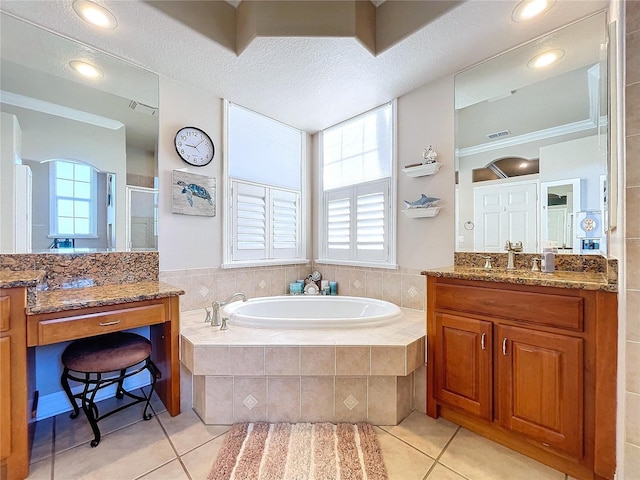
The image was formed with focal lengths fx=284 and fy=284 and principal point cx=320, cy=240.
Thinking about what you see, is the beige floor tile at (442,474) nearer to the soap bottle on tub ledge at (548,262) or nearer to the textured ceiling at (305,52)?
the soap bottle on tub ledge at (548,262)

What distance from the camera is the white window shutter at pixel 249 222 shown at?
2.77 meters

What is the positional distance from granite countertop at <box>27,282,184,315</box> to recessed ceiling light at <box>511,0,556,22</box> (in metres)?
2.66

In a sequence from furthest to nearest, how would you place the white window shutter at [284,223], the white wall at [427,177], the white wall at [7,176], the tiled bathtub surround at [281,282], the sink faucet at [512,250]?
the white window shutter at [284,223] → the tiled bathtub surround at [281,282] → the white wall at [427,177] → the sink faucet at [512,250] → the white wall at [7,176]

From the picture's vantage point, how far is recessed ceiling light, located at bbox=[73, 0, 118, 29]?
63.0 inches

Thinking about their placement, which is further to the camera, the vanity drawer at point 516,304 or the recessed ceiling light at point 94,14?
the recessed ceiling light at point 94,14

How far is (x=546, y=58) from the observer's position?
193 centimetres

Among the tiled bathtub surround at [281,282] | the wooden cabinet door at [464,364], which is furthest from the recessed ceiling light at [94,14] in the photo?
the wooden cabinet door at [464,364]

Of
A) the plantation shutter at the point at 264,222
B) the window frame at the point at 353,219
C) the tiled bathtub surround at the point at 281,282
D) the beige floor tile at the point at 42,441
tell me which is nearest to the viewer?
the beige floor tile at the point at 42,441

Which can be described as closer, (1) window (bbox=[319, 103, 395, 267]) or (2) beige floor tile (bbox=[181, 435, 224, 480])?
(2) beige floor tile (bbox=[181, 435, 224, 480])

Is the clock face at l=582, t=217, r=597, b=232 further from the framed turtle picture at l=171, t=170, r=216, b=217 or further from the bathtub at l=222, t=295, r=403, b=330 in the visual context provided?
the framed turtle picture at l=171, t=170, r=216, b=217

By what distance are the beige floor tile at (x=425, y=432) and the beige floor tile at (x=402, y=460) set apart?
0.05 metres

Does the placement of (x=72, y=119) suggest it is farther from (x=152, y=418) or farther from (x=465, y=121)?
(x=465, y=121)

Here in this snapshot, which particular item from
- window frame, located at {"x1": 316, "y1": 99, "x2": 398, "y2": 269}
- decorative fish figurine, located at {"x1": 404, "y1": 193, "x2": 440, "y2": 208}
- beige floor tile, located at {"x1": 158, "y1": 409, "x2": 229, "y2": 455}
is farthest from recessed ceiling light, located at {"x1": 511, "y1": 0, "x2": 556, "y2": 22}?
beige floor tile, located at {"x1": 158, "y1": 409, "x2": 229, "y2": 455}

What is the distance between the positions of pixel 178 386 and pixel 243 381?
47cm
